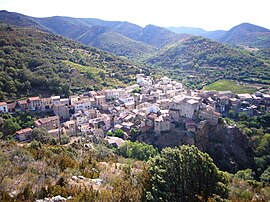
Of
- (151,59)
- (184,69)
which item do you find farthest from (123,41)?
(184,69)

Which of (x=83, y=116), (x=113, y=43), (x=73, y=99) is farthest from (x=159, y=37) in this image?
(x=83, y=116)

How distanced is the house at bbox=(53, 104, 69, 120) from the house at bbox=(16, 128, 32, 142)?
7.92 metres

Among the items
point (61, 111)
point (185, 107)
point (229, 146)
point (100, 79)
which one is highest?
point (185, 107)

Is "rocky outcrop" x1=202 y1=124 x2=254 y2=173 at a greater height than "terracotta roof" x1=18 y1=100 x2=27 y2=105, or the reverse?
"terracotta roof" x1=18 y1=100 x2=27 y2=105

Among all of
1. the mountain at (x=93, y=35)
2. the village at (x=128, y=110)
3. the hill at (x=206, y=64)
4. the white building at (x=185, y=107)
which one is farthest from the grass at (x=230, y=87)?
the mountain at (x=93, y=35)

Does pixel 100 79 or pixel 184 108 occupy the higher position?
pixel 184 108

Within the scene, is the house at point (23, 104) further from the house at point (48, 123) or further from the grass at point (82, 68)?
the grass at point (82, 68)

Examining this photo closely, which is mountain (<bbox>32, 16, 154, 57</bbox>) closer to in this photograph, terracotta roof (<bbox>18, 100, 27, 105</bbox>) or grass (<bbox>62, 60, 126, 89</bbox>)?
grass (<bbox>62, 60, 126, 89</bbox>)

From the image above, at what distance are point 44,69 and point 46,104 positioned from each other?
12263 mm

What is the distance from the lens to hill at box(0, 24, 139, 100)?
43688mm

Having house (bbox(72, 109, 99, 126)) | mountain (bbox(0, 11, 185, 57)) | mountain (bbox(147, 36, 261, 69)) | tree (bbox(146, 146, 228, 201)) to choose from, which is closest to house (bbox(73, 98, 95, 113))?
house (bbox(72, 109, 99, 126))

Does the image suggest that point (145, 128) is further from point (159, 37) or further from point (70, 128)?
Result: point (159, 37)

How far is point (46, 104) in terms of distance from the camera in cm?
4044

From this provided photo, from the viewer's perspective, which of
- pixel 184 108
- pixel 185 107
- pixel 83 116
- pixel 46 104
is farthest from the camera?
pixel 46 104
